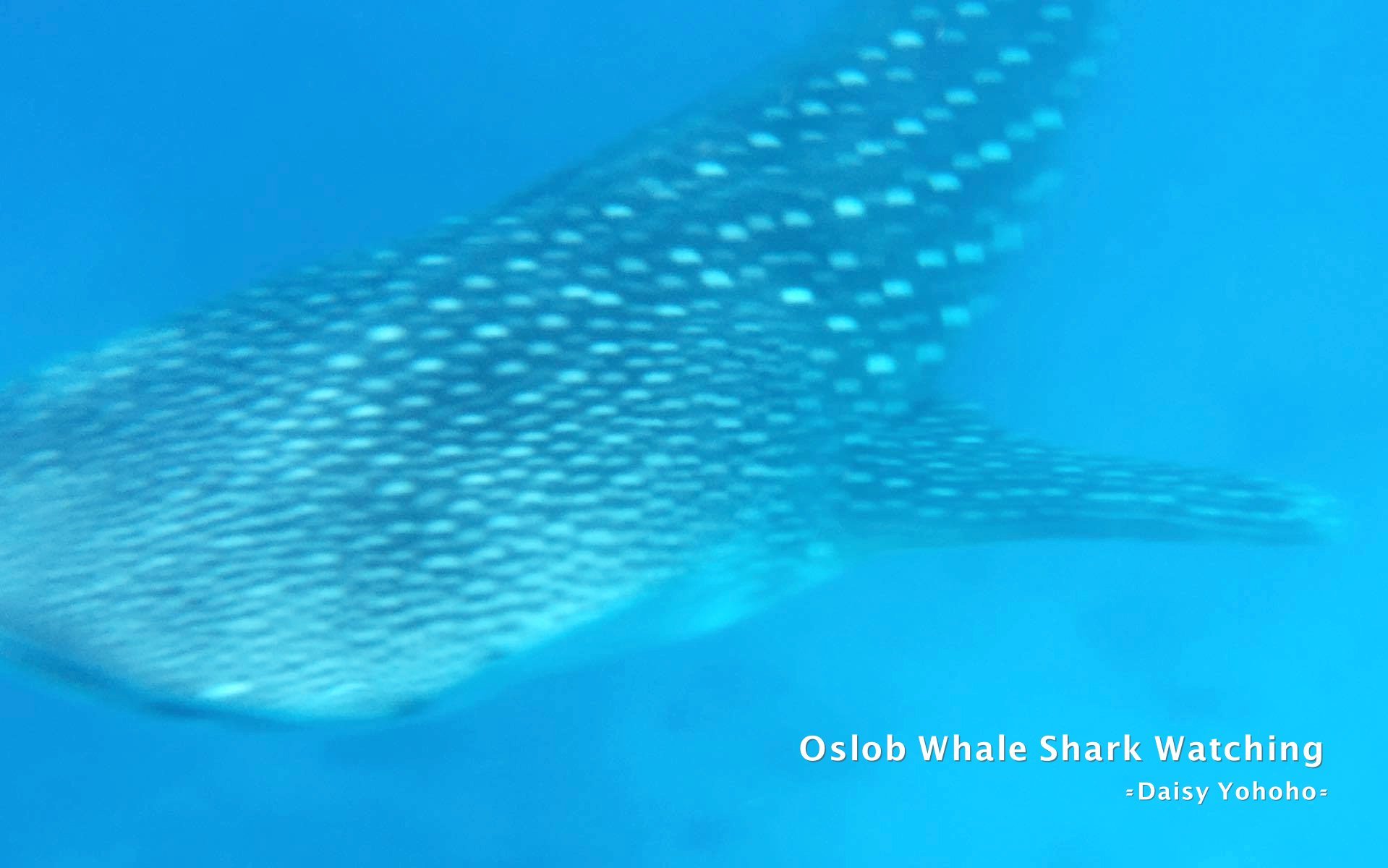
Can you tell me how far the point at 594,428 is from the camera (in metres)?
2.25

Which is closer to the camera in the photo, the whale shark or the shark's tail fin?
the whale shark

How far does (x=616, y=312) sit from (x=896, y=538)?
747mm

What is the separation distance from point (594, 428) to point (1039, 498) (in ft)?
3.23

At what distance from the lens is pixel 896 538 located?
257cm

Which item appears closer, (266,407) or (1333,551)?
(266,407)

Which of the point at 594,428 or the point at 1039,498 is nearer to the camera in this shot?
the point at 594,428

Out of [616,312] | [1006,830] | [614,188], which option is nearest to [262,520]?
[616,312]

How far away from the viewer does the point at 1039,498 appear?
2592 mm

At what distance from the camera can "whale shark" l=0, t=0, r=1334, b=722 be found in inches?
72.8

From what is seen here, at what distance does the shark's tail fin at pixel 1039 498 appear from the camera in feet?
8.40

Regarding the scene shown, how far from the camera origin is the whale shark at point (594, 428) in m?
1.85

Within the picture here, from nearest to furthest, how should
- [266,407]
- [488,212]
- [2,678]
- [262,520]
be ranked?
[262,520]
[266,407]
[488,212]
[2,678]

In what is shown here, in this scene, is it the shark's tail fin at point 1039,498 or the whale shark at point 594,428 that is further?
the shark's tail fin at point 1039,498

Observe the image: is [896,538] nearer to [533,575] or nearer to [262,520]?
[533,575]
